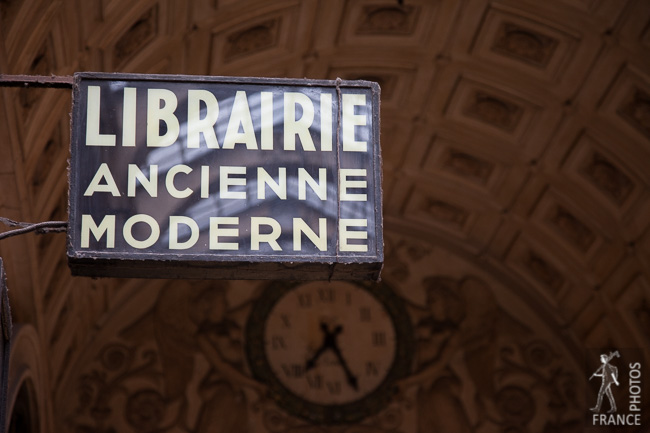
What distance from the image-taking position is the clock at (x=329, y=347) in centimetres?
1714

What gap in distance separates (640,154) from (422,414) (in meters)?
4.27

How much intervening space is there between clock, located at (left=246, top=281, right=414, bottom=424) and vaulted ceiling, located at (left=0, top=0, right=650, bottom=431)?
0.45 m

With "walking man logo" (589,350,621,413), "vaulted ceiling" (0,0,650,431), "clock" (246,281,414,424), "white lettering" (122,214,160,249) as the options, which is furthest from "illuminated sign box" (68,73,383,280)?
"walking man logo" (589,350,621,413)

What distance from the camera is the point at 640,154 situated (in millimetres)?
15594

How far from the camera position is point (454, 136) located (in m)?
16.8

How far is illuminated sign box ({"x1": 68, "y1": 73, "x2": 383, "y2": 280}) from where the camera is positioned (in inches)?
291

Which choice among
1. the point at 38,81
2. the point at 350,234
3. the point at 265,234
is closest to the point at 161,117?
the point at 38,81

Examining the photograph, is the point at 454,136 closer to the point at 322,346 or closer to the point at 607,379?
the point at 322,346

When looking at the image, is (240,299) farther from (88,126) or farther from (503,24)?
(88,126)

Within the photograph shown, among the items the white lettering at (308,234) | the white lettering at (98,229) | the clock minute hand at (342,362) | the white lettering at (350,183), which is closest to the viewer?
the white lettering at (98,229)

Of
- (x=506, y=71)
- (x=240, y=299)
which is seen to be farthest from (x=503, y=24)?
(x=240, y=299)

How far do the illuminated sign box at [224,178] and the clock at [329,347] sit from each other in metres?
9.51

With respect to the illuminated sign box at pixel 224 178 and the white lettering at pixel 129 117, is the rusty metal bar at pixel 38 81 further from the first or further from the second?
the white lettering at pixel 129 117

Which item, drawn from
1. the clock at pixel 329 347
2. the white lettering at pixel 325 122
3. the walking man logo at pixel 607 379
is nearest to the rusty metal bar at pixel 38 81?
the white lettering at pixel 325 122
